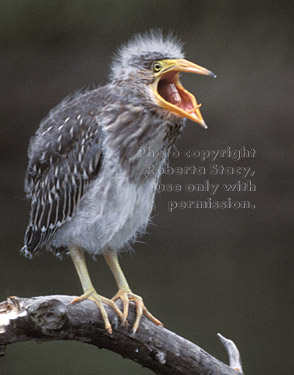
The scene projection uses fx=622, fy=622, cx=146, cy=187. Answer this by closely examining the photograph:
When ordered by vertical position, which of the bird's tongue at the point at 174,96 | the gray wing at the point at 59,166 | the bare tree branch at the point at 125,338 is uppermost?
the bird's tongue at the point at 174,96

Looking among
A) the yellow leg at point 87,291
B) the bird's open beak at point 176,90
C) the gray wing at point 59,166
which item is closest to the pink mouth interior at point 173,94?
the bird's open beak at point 176,90

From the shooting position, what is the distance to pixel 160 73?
6.10 ft

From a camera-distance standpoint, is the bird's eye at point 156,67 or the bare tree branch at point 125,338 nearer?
the bare tree branch at point 125,338

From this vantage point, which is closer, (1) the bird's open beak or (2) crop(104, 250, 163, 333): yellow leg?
(1) the bird's open beak

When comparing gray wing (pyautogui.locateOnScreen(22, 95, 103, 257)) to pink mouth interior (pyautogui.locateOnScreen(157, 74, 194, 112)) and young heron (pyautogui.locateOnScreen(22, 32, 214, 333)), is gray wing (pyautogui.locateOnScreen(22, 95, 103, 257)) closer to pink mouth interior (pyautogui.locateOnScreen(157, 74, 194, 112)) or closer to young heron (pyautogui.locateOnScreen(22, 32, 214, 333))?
young heron (pyautogui.locateOnScreen(22, 32, 214, 333))

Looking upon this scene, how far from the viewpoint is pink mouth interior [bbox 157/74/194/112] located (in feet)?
6.08

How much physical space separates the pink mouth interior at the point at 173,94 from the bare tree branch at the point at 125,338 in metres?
0.66

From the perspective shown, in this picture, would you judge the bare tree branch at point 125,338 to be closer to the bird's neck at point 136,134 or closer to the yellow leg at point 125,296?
the yellow leg at point 125,296

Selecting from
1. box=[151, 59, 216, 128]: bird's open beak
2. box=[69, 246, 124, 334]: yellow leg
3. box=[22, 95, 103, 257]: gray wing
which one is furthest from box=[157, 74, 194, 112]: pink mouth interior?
box=[69, 246, 124, 334]: yellow leg

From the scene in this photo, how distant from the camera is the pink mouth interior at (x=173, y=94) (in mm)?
1854

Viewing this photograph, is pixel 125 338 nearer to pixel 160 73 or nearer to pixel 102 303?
pixel 102 303

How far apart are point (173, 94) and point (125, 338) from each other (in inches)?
29.4

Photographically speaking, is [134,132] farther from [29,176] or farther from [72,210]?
[29,176]

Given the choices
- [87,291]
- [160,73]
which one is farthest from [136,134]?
[87,291]
